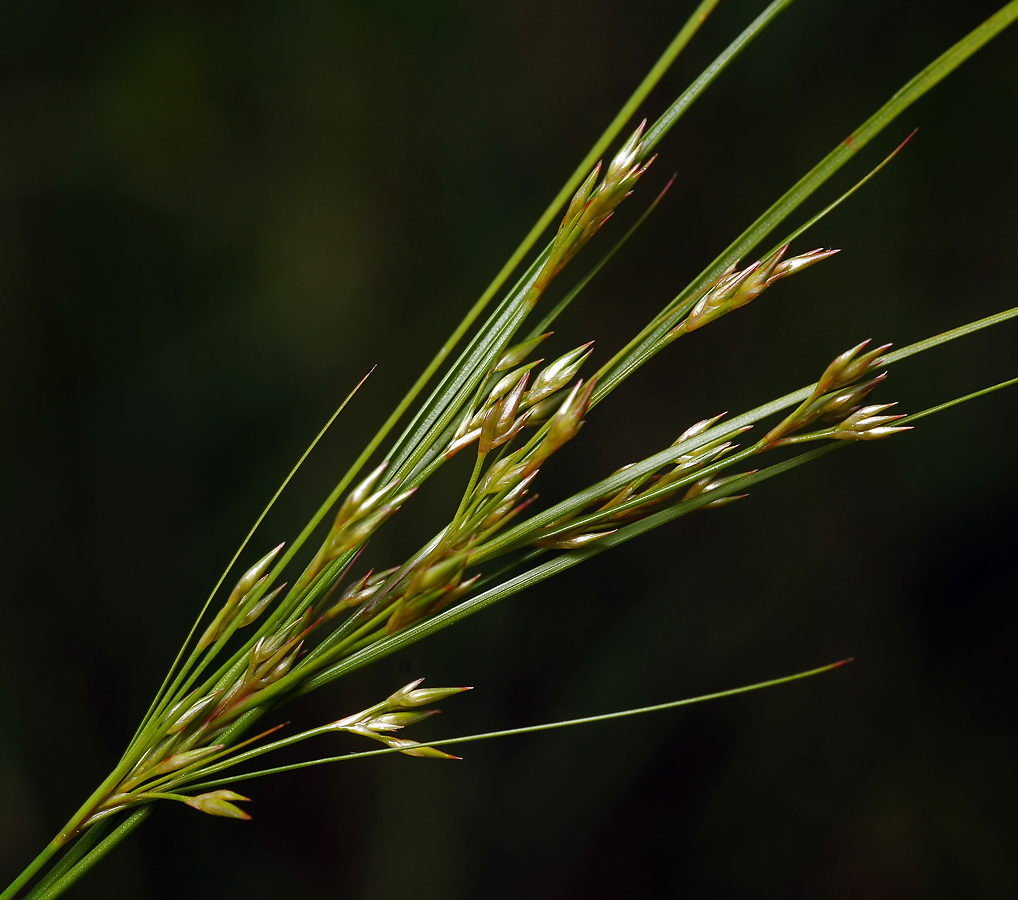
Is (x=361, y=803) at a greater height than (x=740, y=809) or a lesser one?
greater

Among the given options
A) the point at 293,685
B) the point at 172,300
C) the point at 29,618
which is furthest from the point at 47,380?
the point at 293,685

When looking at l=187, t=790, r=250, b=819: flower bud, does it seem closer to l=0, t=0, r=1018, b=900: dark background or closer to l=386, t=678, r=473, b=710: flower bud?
l=386, t=678, r=473, b=710: flower bud

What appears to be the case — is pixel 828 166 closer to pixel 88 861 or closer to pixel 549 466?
pixel 88 861

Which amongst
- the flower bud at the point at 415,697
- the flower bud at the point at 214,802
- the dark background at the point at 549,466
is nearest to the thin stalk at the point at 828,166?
the flower bud at the point at 415,697

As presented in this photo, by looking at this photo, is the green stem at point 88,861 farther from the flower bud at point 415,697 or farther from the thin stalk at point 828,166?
the thin stalk at point 828,166

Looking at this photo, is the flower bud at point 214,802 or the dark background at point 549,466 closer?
the flower bud at point 214,802

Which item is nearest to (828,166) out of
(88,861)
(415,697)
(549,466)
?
(415,697)

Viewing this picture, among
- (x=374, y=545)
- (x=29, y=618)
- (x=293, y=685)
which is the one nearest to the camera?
(x=293, y=685)

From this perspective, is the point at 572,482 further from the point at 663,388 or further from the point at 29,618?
the point at 29,618

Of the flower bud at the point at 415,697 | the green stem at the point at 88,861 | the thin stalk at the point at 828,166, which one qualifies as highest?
the thin stalk at the point at 828,166
